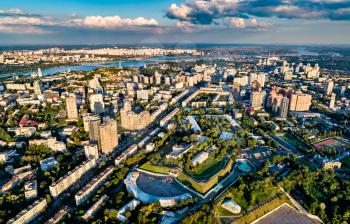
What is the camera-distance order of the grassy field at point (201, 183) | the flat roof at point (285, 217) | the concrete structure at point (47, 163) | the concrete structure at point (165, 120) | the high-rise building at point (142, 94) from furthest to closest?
the high-rise building at point (142, 94), the concrete structure at point (165, 120), the concrete structure at point (47, 163), the grassy field at point (201, 183), the flat roof at point (285, 217)

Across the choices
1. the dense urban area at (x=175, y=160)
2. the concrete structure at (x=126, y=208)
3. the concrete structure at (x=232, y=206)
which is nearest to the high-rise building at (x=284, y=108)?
the dense urban area at (x=175, y=160)

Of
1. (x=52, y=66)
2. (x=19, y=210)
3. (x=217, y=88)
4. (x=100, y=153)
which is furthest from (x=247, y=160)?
(x=52, y=66)

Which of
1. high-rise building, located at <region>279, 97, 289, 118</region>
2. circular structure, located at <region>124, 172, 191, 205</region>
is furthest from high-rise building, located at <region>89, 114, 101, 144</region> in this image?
high-rise building, located at <region>279, 97, 289, 118</region>

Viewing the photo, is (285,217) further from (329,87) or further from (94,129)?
(329,87)

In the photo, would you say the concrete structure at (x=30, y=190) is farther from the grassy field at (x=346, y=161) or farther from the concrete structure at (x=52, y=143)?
the grassy field at (x=346, y=161)

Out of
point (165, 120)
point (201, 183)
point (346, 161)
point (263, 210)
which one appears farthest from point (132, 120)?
point (346, 161)

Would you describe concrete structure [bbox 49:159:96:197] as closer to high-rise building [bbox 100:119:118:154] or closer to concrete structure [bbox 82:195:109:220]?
high-rise building [bbox 100:119:118:154]

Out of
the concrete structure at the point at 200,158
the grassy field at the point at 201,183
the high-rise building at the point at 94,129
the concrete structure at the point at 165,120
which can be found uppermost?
the high-rise building at the point at 94,129
